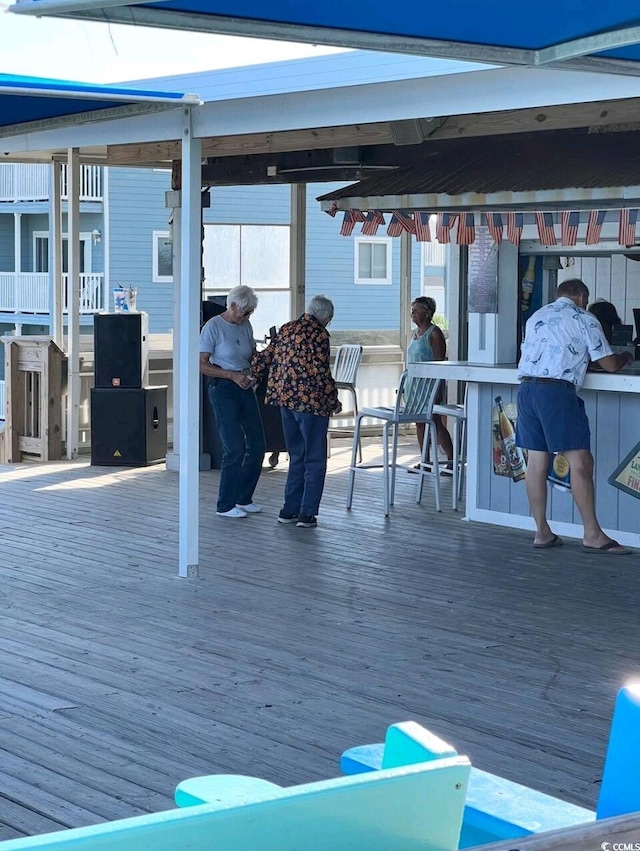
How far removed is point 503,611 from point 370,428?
7.53 metres

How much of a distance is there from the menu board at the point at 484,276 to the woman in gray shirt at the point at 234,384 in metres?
1.43

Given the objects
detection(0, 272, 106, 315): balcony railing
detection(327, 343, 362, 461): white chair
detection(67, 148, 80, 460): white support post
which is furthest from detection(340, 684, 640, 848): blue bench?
detection(0, 272, 106, 315): balcony railing

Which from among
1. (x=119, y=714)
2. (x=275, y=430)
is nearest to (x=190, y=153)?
(x=119, y=714)

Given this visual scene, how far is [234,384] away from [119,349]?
3.07 metres

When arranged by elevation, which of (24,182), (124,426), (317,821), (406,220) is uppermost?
(24,182)

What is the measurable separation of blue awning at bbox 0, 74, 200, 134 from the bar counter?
2.79 m

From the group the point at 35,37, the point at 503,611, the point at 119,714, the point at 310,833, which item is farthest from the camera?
the point at 35,37

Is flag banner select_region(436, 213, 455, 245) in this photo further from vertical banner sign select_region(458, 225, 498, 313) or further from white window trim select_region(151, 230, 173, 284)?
white window trim select_region(151, 230, 173, 284)

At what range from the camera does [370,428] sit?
44.6ft

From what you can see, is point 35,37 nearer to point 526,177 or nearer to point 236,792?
point 526,177

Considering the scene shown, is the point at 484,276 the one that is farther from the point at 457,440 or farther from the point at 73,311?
the point at 73,311

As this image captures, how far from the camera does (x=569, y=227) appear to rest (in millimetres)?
7680

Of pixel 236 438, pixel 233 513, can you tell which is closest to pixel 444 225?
pixel 236 438

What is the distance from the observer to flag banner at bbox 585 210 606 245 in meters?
7.55
